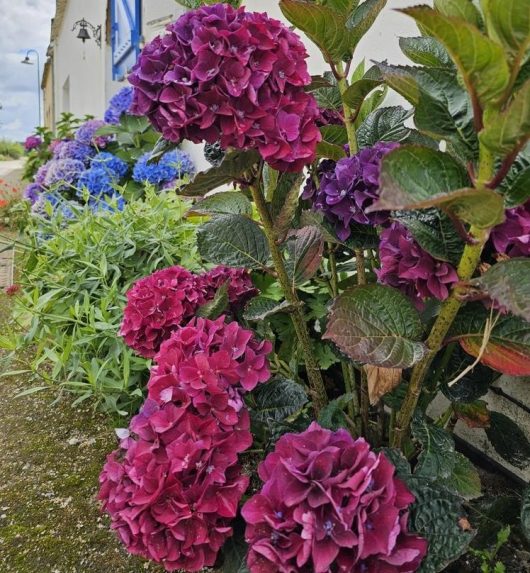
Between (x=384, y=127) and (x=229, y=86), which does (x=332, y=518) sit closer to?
(x=229, y=86)

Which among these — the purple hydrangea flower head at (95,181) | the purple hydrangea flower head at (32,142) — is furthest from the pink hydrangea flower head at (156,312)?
the purple hydrangea flower head at (32,142)

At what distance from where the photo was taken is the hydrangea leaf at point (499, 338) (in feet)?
2.25

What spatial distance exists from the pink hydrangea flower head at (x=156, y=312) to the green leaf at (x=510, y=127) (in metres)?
0.77

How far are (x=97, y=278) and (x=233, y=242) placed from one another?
942mm

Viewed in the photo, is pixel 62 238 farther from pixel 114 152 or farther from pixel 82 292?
pixel 114 152

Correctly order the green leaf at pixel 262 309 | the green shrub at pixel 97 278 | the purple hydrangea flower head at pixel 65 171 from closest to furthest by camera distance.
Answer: the green leaf at pixel 262 309 → the green shrub at pixel 97 278 → the purple hydrangea flower head at pixel 65 171

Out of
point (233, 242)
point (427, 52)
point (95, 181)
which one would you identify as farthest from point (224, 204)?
point (95, 181)

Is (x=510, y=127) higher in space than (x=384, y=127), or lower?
higher

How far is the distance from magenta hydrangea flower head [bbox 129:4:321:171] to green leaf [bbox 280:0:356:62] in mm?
67

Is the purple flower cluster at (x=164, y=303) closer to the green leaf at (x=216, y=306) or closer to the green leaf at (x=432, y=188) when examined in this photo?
the green leaf at (x=216, y=306)

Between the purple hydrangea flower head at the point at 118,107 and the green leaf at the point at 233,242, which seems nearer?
the green leaf at the point at 233,242

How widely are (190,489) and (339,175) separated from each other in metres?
0.55

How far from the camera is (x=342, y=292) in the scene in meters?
0.77

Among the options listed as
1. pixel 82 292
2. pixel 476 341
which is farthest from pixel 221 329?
pixel 82 292
